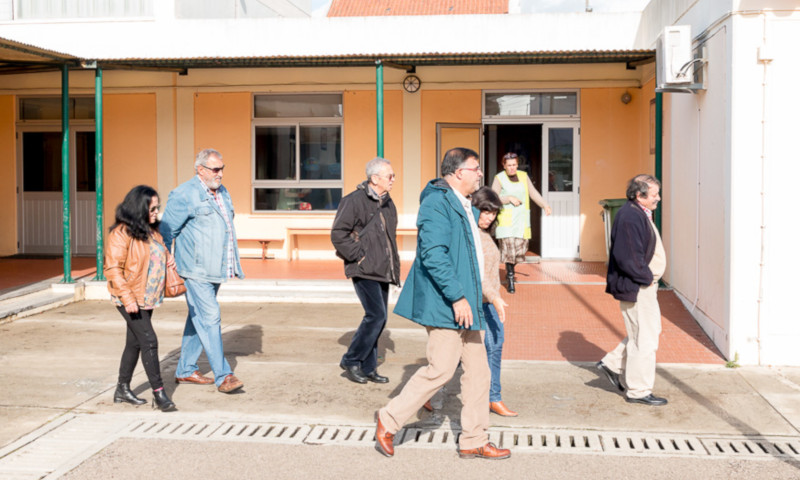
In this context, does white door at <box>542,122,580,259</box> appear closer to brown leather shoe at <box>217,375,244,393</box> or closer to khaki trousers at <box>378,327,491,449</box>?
brown leather shoe at <box>217,375,244,393</box>

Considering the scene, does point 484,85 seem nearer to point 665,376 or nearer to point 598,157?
point 598,157

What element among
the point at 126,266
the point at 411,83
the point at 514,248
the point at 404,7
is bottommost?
the point at 514,248

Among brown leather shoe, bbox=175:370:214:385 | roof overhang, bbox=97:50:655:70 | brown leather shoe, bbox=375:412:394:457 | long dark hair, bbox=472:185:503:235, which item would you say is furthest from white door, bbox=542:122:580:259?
brown leather shoe, bbox=375:412:394:457

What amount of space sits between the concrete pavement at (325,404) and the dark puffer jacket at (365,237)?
936mm

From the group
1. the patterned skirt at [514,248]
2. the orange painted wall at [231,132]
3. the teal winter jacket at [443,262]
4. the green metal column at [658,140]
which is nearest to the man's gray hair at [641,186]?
the teal winter jacket at [443,262]

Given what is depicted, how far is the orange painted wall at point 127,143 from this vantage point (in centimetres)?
1432

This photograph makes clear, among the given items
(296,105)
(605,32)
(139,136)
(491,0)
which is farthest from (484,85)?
(491,0)

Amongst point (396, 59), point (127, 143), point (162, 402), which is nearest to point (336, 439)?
point (162, 402)

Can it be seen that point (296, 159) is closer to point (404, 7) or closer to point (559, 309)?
point (559, 309)

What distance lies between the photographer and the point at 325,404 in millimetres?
6199

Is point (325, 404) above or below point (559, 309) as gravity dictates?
below

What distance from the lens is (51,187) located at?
14.9 m

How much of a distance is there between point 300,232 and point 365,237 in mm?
7424

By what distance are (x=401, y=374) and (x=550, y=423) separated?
1.71 meters
